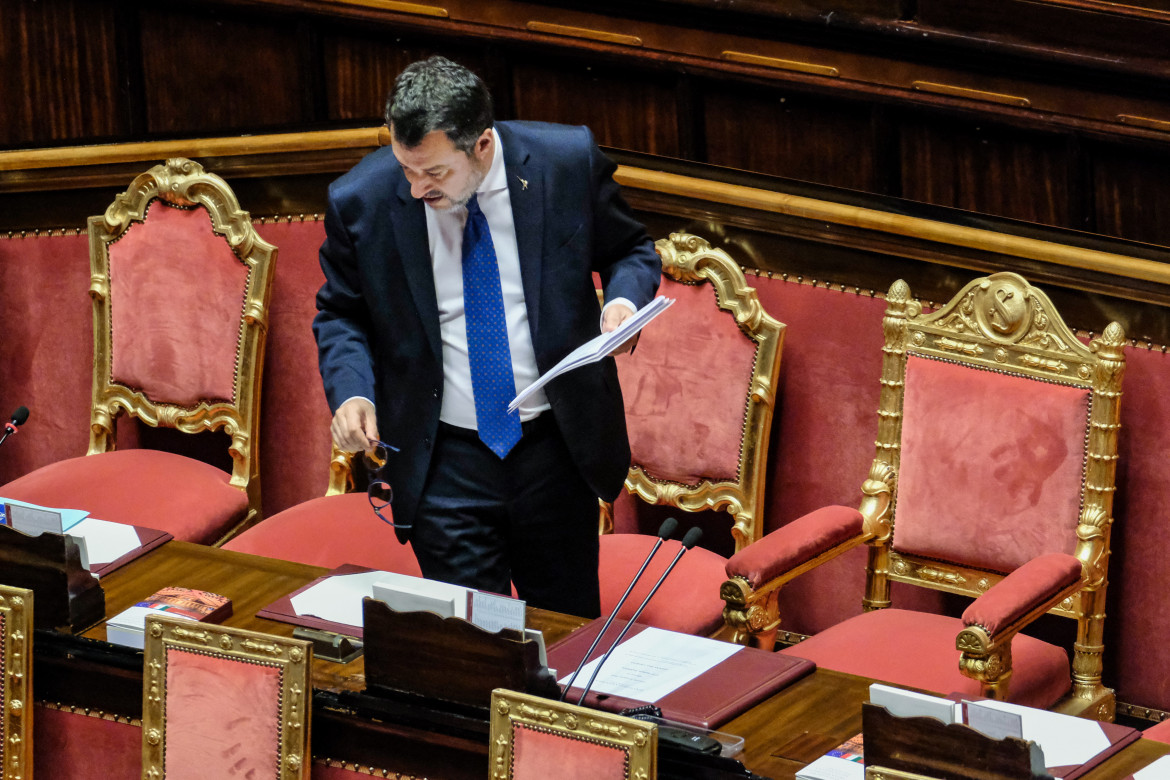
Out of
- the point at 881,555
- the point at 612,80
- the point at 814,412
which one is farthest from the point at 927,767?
the point at 612,80

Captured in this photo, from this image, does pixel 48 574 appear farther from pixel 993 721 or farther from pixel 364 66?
pixel 364 66

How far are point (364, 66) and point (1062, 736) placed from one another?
9.38 ft

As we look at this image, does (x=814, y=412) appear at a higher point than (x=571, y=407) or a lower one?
lower

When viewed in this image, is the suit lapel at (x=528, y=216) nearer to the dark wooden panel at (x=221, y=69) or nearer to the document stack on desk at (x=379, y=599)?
the document stack on desk at (x=379, y=599)

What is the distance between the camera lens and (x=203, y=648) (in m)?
2.11

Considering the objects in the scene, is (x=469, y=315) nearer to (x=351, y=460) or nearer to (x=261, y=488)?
(x=351, y=460)

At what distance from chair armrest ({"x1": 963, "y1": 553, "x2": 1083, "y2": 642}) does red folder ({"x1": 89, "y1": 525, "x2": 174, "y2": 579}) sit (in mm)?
1225

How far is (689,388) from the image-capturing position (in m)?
3.18

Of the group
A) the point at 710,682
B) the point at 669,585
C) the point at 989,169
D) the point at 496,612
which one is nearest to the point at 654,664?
the point at 710,682

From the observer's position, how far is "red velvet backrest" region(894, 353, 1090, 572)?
9.21ft

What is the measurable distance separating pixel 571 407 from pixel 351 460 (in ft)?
3.84

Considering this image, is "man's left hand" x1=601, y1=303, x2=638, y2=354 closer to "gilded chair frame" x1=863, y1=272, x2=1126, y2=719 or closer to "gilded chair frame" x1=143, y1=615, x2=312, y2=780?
"gilded chair frame" x1=143, y1=615, x2=312, y2=780

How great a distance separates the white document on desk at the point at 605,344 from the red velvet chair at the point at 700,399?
2.91ft

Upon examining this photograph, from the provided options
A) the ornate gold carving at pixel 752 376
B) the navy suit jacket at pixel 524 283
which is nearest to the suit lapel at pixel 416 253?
the navy suit jacket at pixel 524 283
